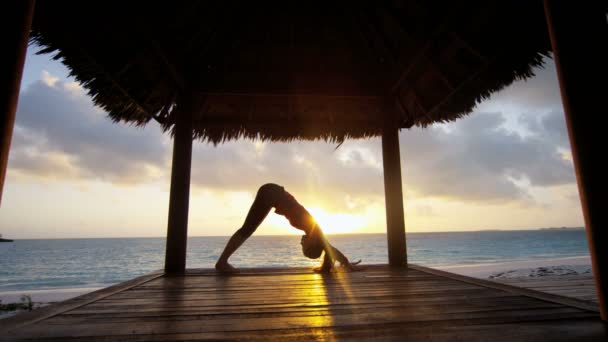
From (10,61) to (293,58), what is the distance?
2988 mm

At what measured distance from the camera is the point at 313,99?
3.80 meters

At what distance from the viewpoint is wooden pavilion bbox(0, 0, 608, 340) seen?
3.94 feet

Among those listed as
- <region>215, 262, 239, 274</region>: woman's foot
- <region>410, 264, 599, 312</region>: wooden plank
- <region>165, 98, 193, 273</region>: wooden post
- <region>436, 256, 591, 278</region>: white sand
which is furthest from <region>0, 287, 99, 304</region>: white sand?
<region>436, 256, 591, 278</region>: white sand

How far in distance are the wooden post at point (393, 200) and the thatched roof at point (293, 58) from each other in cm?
32

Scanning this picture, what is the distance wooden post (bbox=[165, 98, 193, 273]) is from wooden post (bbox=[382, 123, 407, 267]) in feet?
7.33

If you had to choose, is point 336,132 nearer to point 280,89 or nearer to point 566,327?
point 280,89

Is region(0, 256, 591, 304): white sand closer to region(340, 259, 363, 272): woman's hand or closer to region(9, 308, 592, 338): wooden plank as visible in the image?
region(340, 259, 363, 272): woman's hand

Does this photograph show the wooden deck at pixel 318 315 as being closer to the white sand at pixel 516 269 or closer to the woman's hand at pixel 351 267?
the woman's hand at pixel 351 267

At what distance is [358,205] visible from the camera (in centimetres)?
4981

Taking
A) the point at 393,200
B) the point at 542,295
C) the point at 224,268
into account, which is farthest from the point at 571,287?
the point at 224,268

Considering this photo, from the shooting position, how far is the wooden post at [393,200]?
3447 millimetres

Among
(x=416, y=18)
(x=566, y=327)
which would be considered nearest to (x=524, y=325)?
(x=566, y=327)

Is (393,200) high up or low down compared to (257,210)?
up

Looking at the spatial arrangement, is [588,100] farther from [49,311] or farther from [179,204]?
[179,204]
